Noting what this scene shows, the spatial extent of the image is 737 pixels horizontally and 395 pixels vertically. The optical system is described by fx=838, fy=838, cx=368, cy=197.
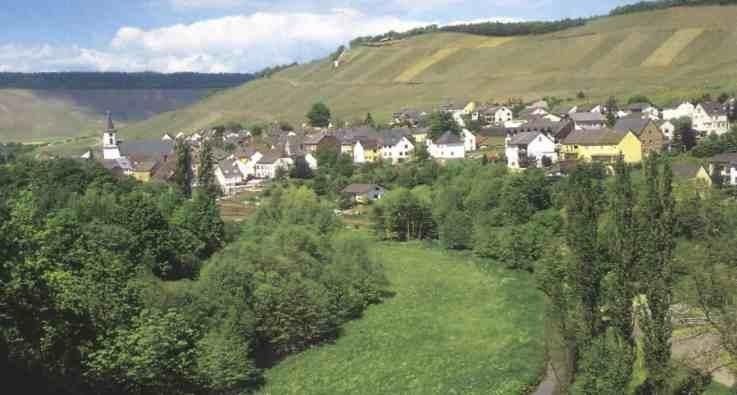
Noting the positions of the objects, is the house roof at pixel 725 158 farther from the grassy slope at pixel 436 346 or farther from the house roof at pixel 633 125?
the grassy slope at pixel 436 346

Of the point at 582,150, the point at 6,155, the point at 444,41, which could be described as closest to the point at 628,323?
the point at 582,150

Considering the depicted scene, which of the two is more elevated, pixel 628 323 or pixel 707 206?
pixel 707 206

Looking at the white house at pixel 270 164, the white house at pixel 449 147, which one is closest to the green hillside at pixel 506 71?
the white house at pixel 449 147

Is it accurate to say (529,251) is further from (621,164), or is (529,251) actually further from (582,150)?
(582,150)

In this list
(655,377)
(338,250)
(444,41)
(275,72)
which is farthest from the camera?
(275,72)

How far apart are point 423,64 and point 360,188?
8048 centimetres

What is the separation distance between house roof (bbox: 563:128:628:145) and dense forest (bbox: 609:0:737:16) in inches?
2789

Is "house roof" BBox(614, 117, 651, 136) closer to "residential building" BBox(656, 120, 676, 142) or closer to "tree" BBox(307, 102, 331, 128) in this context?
"residential building" BBox(656, 120, 676, 142)

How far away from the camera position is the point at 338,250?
39.2 metres

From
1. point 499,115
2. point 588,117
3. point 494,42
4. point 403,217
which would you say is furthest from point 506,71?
point 403,217

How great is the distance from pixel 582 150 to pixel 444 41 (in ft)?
283

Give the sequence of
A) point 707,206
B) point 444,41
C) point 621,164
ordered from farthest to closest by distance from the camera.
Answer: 1. point 444,41
2. point 707,206
3. point 621,164

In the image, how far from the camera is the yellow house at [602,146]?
214 ft

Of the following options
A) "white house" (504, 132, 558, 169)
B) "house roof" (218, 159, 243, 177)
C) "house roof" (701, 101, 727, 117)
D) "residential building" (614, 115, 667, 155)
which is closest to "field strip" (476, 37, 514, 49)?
"house roof" (701, 101, 727, 117)
